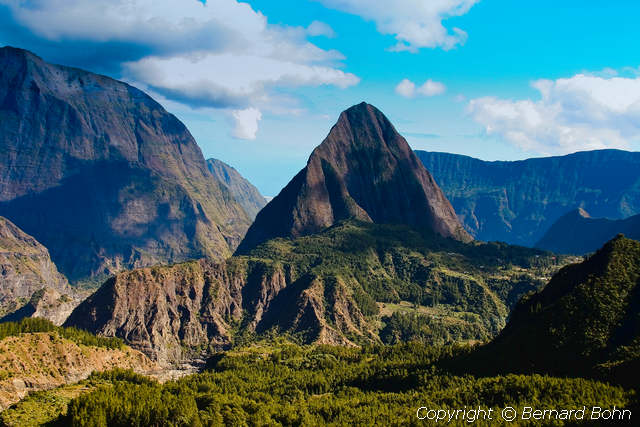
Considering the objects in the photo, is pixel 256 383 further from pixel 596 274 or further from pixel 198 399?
pixel 596 274

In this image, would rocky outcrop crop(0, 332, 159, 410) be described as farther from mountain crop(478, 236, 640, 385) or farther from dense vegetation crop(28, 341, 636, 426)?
mountain crop(478, 236, 640, 385)

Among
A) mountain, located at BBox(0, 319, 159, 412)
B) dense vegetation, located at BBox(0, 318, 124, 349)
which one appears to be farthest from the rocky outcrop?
dense vegetation, located at BBox(0, 318, 124, 349)

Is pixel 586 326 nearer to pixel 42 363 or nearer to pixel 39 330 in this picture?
pixel 42 363

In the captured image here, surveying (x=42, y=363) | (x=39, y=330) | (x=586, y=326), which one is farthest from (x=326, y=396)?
(x=39, y=330)

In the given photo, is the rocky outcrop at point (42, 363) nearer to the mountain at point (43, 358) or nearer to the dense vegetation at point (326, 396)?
the mountain at point (43, 358)

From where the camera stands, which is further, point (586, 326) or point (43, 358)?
point (43, 358)

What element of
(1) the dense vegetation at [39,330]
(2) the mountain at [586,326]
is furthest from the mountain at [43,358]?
(2) the mountain at [586,326]
